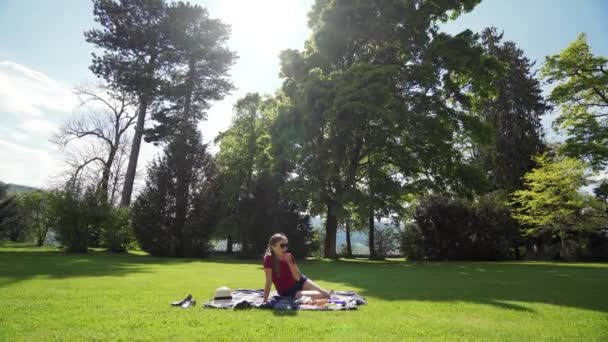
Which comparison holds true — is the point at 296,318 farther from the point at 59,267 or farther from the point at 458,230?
the point at 458,230

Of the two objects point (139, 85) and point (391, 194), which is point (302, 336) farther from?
point (139, 85)

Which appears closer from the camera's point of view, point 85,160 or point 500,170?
point 85,160

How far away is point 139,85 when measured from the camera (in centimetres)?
3050

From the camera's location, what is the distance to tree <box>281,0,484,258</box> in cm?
2239

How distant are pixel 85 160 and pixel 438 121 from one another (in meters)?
33.1

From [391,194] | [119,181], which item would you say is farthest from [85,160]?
[391,194]

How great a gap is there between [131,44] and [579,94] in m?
37.5

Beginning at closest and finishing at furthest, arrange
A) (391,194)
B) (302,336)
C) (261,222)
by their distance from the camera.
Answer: (302,336) < (391,194) < (261,222)

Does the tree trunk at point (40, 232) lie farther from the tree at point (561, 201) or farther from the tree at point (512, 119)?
the tree at point (512, 119)

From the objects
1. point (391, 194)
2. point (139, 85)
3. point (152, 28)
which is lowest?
point (391, 194)

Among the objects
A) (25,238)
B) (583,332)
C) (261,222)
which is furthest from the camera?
(25,238)

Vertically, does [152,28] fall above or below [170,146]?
above

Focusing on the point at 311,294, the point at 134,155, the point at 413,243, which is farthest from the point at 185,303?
the point at 134,155

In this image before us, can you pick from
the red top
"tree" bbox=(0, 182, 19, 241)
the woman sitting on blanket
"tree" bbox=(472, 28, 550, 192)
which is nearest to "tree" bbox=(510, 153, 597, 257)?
"tree" bbox=(472, 28, 550, 192)
